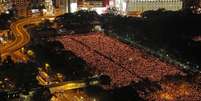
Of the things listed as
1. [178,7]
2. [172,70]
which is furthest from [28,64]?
[178,7]

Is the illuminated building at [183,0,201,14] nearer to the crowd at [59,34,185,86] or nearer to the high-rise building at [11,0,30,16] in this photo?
the crowd at [59,34,185,86]

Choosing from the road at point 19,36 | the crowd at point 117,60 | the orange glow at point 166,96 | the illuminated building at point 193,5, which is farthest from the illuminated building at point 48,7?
the orange glow at point 166,96

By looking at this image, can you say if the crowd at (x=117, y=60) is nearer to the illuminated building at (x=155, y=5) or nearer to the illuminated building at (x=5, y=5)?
the illuminated building at (x=155, y=5)

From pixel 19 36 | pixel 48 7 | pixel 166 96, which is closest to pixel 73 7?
pixel 48 7

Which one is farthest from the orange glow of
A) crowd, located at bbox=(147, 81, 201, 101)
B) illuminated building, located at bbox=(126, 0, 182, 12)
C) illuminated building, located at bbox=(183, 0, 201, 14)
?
illuminated building, located at bbox=(126, 0, 182, 12)

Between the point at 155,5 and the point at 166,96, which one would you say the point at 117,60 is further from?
the point at 155,5

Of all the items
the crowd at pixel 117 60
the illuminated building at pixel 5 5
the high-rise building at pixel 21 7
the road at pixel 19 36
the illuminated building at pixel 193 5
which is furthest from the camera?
the illuminated building at pixel 5 5
